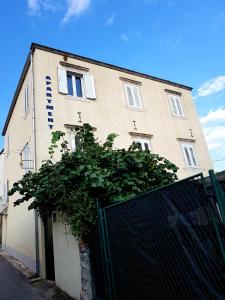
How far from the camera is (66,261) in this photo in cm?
617

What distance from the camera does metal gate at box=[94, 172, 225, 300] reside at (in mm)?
2621

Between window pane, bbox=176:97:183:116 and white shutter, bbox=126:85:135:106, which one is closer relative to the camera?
white shutter, bbox=126:85:135:106

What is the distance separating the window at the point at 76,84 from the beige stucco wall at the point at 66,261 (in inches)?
226

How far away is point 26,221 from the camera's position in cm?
980

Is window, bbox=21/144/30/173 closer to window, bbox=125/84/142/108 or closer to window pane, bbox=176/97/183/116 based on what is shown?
window, bbox=125/84/142/108

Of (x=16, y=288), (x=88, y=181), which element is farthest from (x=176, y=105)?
(x=16, y=288)

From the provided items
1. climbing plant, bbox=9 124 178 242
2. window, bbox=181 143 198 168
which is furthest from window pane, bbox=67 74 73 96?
window, bbox=181 143 198 168

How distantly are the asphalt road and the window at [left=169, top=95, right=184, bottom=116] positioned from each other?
10.6 metres

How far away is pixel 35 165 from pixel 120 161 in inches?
161

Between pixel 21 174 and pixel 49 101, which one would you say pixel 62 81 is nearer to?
pixel 49 101

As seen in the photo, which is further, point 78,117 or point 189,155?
point 189,155

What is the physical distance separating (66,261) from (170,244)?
3.96 meters

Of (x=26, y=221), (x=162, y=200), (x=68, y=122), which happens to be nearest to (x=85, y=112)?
(x=68, y=122)

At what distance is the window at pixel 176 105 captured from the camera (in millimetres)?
13506
